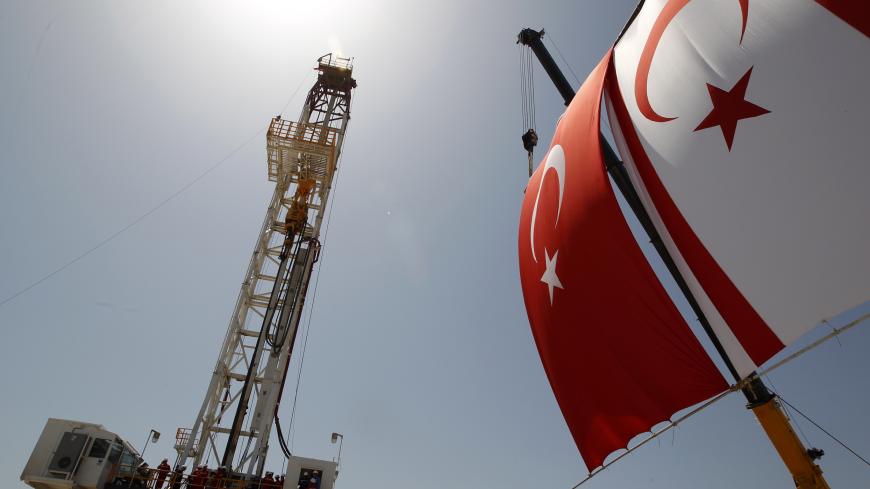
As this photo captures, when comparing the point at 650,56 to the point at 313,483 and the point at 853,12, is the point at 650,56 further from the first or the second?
the point at 313,483

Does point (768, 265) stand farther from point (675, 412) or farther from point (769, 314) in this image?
point (675, 412)

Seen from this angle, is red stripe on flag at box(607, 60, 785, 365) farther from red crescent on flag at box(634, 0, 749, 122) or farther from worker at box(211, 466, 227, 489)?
worker at box(211, 466, 227, 489)

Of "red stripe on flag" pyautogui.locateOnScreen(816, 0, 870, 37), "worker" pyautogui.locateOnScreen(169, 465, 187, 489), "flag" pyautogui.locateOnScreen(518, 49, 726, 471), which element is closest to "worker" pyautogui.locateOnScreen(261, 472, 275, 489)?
"worker" pyautogui.locateOnScreen(169, 465, 187, 489)

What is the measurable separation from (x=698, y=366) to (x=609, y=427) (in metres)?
1.97

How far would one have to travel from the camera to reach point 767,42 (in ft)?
18.4

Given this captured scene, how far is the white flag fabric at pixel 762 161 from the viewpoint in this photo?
4875 mm

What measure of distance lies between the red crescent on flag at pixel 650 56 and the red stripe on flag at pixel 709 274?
0.39m

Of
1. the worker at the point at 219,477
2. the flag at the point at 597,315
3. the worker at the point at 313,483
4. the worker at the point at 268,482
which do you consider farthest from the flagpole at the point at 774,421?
the worker at the point at 219,477

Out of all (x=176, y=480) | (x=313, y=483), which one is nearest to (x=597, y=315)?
(x=313, y=483)

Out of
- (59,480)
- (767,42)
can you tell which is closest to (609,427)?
(767,42)

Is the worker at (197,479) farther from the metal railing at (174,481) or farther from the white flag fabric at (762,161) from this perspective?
the white flag fabric at (762,161)

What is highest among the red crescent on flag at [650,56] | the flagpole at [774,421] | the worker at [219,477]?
the red crescent on flag at [650,56]

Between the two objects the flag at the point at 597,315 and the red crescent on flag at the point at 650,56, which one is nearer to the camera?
the flag at the point at 597,315

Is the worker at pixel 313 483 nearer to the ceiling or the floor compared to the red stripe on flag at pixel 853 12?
nearer to the floor
